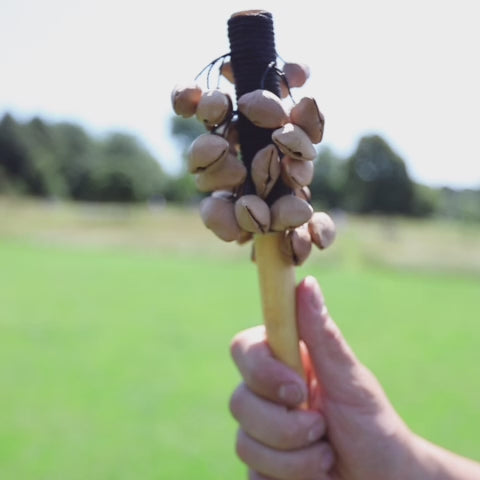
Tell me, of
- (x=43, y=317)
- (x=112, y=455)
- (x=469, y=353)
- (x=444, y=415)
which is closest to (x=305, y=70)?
(x=112, y=455)

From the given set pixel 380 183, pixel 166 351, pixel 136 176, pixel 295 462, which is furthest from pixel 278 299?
pixel 136 176

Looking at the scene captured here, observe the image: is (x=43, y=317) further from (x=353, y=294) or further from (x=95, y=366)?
(x=353, y=294)

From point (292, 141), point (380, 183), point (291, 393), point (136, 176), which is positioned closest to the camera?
point (292, 141)

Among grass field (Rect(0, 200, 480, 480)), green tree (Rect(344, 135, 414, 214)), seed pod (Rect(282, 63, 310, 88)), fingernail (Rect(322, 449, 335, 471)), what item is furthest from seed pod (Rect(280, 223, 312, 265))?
green tree (Rect(344, 135, 414, 214))

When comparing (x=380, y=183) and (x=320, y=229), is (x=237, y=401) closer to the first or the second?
(x=320, y=229)

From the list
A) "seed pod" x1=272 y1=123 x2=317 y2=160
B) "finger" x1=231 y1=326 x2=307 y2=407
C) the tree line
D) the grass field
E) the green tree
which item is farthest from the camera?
the tree line

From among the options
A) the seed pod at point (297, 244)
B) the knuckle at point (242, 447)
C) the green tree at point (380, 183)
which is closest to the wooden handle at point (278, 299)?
the seed pod at point (297, 244)

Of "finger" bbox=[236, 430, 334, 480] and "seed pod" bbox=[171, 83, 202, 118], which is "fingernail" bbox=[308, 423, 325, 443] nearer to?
"finger" bbox=[236, 430, 334, 480]
